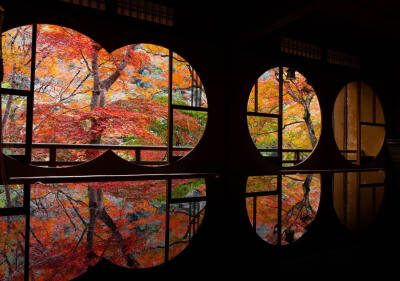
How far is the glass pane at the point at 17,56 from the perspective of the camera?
6078 millimetres

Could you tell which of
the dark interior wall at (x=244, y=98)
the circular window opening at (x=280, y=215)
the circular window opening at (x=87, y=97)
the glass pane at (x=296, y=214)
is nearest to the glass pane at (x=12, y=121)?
the circular window opening at (x=87, y=97)

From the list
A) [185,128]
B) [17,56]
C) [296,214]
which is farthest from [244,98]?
[17,56]

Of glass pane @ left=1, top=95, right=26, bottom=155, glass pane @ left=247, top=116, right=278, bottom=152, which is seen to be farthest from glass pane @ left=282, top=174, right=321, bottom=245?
glass pane @ left=247, top=116, right=278, bottom=152

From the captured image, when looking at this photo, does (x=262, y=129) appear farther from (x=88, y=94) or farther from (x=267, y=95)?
(x=88, y=94)

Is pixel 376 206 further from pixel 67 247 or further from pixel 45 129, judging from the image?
pixel 45 129

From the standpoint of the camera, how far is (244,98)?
16.0ft

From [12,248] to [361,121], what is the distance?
26.2 feet

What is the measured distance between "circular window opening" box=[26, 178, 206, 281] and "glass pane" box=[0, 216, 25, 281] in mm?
33

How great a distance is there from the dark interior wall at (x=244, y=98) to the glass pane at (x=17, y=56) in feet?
10.8

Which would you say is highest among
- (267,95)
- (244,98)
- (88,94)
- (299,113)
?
(267,95)

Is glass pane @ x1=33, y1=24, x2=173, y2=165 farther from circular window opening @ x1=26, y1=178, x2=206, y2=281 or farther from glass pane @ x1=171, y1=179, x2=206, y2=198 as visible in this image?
circular window opening @ x1=26, y1=178, x2=206, y2=281

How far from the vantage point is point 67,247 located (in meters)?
0.97

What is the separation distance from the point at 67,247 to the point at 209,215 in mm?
726

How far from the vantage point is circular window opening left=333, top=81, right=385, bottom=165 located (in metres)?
6.94
